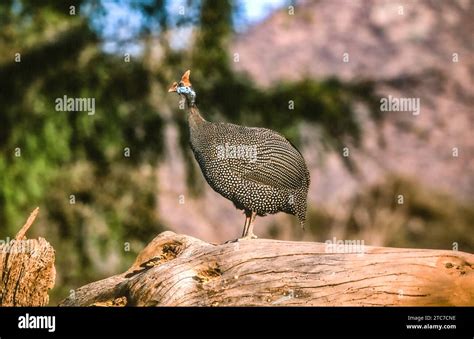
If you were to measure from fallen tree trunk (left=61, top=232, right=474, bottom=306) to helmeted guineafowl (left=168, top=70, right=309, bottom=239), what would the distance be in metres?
0.31

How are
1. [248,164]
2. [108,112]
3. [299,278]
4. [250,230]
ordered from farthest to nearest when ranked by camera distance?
[108,112] < [250,230] < [248,164] < [299,278]

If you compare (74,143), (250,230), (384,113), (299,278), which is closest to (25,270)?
(250,230)

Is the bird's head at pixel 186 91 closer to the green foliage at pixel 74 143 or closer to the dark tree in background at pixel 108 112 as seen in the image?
the dark tree in background at pixel 108 112

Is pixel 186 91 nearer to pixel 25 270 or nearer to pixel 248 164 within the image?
pixel 248 164

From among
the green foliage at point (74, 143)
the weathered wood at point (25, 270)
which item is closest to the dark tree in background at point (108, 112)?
the green foliage at point (74, 143)

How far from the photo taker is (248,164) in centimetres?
570

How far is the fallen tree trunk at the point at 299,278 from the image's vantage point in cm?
520

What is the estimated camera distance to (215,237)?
10555 mm

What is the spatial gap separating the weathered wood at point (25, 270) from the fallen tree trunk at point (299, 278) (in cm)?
39

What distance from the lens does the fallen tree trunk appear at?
17.1 ft

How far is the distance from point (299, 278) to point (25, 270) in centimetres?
151

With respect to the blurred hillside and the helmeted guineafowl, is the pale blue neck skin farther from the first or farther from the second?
the blurred hillside
